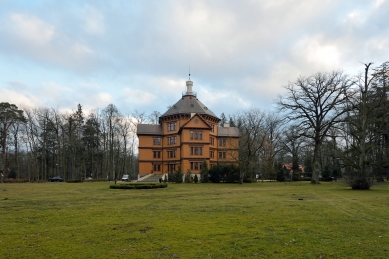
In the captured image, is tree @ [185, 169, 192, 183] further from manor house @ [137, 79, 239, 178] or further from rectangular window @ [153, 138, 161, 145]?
rectangular window @ [153, 138, 161, 145]

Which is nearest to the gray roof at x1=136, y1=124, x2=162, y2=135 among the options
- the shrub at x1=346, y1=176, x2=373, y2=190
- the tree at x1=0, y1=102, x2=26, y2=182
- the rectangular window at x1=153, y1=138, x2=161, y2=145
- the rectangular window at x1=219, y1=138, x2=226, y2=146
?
the rectangular window at x1=153, y1=138, x2=161, y2=145

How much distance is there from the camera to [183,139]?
50344 mm

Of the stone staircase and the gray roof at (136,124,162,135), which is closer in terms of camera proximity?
the stone staircase

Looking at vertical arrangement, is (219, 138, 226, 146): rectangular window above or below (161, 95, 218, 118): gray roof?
below

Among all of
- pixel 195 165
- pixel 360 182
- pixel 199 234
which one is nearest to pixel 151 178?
pixel 195 165

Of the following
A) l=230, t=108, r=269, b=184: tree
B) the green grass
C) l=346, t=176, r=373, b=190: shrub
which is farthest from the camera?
l=230, t=108, r=269, b=184: tree

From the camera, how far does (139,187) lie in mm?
30688

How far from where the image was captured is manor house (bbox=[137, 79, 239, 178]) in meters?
50.8

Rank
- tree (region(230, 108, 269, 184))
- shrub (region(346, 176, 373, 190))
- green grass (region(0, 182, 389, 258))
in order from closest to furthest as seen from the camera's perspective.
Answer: green grass (region(0, 182, 389, 258)) → shrub (region(346, 176, 373, 190)) → tree (region(230, 108, 269, 184))

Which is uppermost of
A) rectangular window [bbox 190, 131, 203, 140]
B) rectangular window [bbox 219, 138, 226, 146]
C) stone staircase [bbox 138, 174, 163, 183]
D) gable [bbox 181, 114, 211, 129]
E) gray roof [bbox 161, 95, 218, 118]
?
gray roof [bbox 161, 95, 218, 118]

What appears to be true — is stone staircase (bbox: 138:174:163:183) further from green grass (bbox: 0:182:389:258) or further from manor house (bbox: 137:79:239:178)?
green grass (bbox: 0:182:389:258)

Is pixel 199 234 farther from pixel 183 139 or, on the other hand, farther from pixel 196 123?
pixel 196 123

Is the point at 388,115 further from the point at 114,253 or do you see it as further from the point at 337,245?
the point at 114,253

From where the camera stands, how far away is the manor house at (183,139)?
2002 inches
